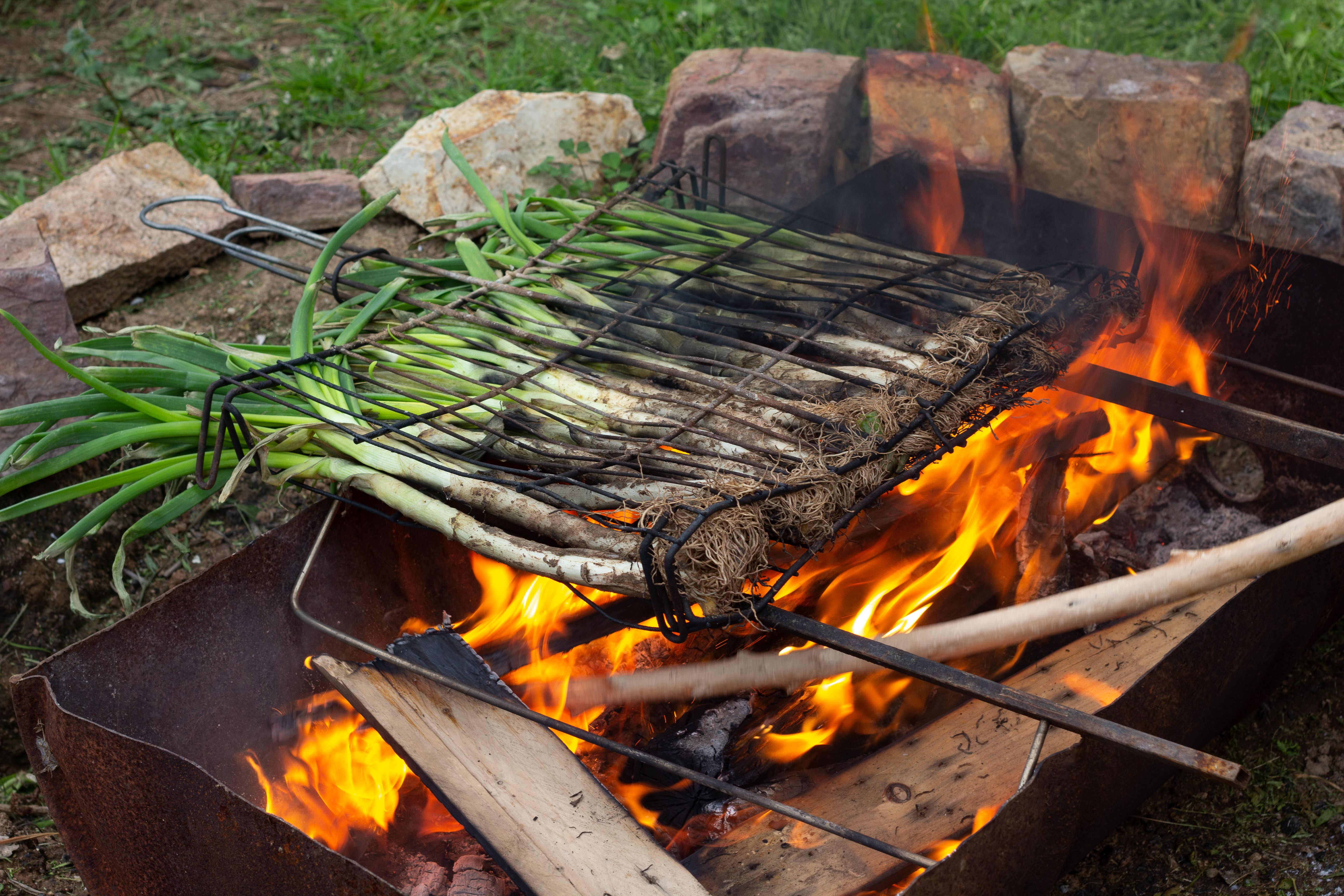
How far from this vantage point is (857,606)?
2.42m

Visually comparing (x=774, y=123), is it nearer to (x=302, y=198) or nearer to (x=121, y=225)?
(x=302, y=198)

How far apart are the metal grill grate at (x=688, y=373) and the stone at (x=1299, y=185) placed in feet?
3.64

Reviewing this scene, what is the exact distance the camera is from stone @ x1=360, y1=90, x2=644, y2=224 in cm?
412

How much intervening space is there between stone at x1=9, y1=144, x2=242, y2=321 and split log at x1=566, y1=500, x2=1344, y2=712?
2892mm

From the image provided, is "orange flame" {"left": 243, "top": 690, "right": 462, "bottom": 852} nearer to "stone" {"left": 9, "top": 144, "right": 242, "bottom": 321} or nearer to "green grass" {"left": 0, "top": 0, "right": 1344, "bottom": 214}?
"stone" {"left": 9, "top": 144, "right": 242, "bottom": 321}

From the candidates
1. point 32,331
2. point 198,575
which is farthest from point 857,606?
point 32,331

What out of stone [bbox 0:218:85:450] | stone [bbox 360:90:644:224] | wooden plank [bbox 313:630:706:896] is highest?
stone [bbox 360:90:644:224]

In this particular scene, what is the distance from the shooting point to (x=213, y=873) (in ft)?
6.23

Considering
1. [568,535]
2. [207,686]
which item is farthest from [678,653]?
[207,686]

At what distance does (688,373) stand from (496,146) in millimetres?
2279

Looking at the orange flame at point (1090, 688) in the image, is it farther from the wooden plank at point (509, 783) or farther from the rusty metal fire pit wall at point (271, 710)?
the wooden plank at point (509, 783)

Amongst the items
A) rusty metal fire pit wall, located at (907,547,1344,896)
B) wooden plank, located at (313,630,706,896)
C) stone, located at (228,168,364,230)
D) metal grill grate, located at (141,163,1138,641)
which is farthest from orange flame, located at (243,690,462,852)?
stone, located at (228,168,364,230)

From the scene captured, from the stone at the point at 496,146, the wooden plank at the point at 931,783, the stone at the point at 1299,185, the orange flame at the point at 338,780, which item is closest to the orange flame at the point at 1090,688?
the wooden plank at the point at 931,783

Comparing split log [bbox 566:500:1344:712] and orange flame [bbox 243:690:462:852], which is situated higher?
split log [bbox 566:500:1344:712]
